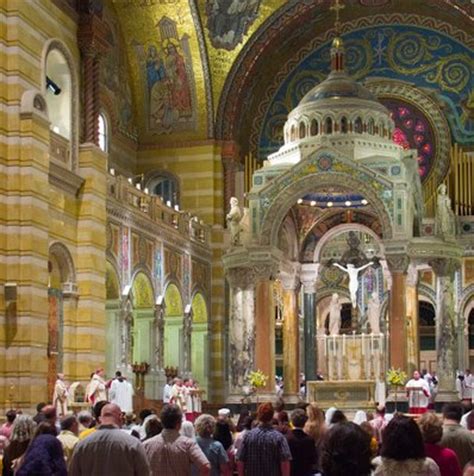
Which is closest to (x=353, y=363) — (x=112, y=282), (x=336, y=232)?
(x=336, y=232)

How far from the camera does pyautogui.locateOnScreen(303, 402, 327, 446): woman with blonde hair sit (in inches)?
440

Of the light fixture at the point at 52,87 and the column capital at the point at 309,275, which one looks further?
the column capital at the point at 309,275

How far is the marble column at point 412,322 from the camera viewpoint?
32688 millimetres

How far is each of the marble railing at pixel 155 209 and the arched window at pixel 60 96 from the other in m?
3.09

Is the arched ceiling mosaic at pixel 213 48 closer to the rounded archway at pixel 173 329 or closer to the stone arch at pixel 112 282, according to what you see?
the rounded archway at pixel 173 329

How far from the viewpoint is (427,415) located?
8836 millimetres

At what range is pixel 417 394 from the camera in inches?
1168

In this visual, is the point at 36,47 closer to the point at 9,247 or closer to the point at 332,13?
the point at 9,247

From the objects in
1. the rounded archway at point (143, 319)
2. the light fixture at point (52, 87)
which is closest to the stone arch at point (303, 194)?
the rounded archway at point (143, 319)

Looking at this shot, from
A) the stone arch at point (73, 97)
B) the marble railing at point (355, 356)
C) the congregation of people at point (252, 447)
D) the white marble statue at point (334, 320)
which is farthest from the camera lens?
the white marble statue at point (334, 320)

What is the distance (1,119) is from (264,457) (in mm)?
16384

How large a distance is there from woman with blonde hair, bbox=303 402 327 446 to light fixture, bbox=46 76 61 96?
18217 mm

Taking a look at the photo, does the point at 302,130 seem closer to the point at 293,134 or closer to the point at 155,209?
the point at 293,134

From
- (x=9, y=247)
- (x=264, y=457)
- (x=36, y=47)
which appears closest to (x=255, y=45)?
(x=36, y=47)
